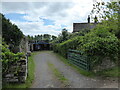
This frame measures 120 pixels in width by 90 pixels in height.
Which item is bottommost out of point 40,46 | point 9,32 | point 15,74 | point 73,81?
point 73,81

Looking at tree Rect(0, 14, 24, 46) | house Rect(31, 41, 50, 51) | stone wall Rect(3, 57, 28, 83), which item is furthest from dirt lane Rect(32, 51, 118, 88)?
house Rect(31, 41, 50, 51)

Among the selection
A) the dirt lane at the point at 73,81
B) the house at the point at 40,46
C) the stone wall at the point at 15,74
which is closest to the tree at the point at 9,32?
the stone wall at the point at 15,74

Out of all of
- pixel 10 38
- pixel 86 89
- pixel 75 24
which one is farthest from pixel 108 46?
pixel 75 24

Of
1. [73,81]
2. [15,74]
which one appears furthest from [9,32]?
[73,81]

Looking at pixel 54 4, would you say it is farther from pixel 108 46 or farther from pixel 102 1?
pixel 108 46

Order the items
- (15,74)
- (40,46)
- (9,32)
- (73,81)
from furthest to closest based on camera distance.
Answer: (40,46) → (9,32) → (73,81) → (15,74)

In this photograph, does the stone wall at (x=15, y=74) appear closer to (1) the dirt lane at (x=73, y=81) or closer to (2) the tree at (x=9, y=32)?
(1) the dirt lane at (x=73, y=81)

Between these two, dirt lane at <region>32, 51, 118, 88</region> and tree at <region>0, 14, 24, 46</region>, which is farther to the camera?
tree at <region>0, 14, 24, 46</region>

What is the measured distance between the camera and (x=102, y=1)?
5141 mm

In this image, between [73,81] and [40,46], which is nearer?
[73,81]

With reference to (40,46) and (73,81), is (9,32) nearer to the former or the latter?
(73,81)

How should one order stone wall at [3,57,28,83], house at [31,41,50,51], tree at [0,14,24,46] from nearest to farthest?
stone wall at [3,57,28,83]
tree at [0,14,24,46]
house at [31,41,50,51]

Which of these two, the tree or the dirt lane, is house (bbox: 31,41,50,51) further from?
the dirt lane

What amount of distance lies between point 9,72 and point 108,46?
4890mm
